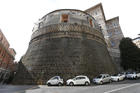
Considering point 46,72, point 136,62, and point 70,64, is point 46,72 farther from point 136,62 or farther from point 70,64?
point 136,62

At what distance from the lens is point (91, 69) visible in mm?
13719

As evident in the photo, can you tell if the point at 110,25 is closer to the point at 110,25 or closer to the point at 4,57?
the point at 110,25

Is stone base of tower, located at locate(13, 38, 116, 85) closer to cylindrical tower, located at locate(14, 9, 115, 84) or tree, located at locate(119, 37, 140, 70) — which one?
cylindrical tower, located at locate(14, 9, 115, 84)

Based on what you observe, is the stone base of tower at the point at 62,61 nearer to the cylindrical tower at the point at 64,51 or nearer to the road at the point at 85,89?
the cylindrical tower at the point at 64,51

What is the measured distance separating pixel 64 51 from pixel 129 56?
2105 centimetres

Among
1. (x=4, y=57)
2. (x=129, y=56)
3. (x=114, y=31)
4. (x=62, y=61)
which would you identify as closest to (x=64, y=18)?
(x=62, y=61)

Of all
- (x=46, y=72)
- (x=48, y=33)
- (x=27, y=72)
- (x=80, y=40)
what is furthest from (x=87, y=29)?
(x=27, y=72)

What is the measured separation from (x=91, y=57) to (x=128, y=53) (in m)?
16.8

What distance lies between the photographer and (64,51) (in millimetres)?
14445

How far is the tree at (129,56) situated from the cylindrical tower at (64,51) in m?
11.6

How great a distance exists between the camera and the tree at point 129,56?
2327cm

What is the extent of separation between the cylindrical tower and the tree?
1164 centimetres

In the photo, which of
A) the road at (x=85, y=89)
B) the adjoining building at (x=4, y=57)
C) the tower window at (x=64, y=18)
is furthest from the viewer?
the adjoining building at (x=4, y=57)

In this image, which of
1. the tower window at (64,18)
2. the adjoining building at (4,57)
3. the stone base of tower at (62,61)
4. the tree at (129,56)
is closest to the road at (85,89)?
the stone base of tower at (62,61)
